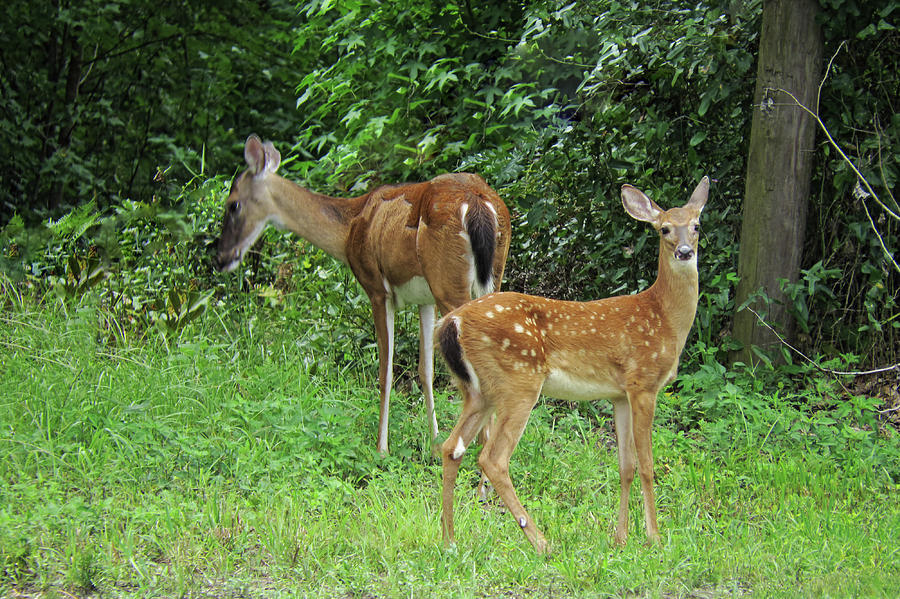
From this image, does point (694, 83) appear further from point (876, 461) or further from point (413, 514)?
point (413, 514)

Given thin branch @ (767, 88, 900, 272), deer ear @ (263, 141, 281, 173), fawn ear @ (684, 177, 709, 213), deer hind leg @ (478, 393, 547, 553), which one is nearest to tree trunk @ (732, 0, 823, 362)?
thin branch @ (767, 88, 900, 272)

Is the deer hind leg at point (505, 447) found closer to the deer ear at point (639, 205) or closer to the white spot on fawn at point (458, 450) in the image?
the white spot on fawn at point (458, 450)

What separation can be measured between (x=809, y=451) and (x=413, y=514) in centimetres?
223

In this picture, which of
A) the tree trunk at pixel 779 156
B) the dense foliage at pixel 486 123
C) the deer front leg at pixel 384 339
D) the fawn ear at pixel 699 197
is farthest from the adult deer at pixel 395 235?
the tree trunk at pixel 779 156

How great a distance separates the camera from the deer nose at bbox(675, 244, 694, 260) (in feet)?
15.4

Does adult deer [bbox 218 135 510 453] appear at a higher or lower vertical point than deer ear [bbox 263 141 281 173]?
lower

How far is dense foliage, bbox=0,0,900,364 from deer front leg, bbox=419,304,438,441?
97cm

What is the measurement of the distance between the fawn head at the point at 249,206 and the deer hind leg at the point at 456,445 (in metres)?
2.67

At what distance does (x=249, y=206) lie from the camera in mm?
6688

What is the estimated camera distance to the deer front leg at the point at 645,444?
14.7 ft

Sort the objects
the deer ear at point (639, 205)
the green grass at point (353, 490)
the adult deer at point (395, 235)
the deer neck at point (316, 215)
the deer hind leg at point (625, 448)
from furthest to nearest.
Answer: the deer neck at point (316, 215)
the adult deer at point (395, 235)
the deer ear at point (639, 205)
the deer hind leg at point (625, 448)
the green grass at point (353, 490)

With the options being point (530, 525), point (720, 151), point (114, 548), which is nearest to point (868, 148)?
point (720, 151)

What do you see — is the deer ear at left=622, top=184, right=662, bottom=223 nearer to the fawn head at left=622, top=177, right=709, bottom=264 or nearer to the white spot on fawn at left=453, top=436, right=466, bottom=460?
the fawn head at left=622, top=177, right=709, bottom=264

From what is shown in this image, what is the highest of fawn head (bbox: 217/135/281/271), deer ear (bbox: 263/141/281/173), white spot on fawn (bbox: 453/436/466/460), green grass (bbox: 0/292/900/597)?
deer ear (bbox: 263/141/281/173)
